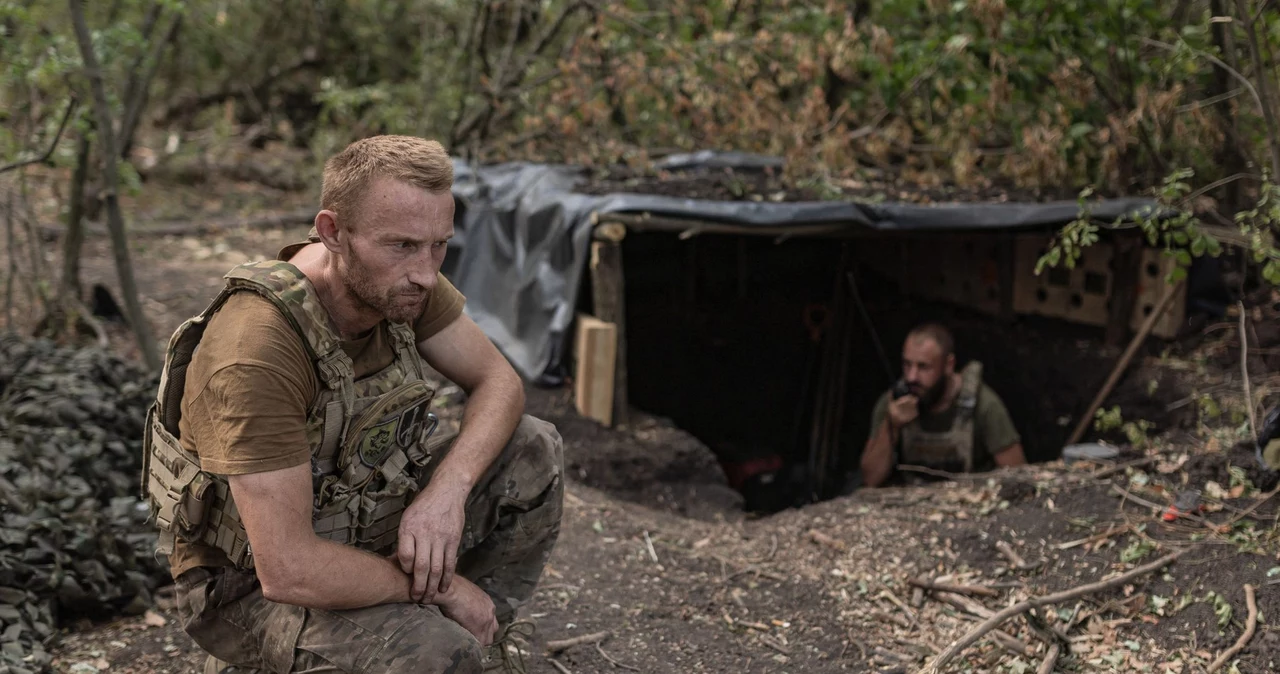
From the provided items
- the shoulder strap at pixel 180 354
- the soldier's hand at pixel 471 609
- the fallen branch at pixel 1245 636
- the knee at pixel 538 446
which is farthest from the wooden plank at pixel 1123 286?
the shoulder strap at pixel 180 354

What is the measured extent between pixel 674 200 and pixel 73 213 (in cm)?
362

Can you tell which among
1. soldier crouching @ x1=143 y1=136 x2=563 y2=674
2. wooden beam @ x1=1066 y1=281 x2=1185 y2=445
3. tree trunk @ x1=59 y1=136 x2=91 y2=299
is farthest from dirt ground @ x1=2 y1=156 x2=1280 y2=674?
tree trunk @ x1=59 y1=136 x2=91 y2=299

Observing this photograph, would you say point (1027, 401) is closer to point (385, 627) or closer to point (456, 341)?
point (456, 341)

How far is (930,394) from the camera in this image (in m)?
5.70

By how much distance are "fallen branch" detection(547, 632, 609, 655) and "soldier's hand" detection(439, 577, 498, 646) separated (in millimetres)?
736

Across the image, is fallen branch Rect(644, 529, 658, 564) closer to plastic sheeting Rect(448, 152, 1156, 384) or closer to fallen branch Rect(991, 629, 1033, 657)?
fallen branch Rect(991, 629, 1033, 657)

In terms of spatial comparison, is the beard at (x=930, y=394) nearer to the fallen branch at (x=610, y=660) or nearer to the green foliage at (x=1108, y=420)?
the green foliage at (x=1108, y=420)

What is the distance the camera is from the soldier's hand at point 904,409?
563cm

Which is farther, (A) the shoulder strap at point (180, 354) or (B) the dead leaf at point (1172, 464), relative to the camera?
(B) the dead leaf at point (1172, 464)

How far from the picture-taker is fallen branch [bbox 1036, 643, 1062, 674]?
308 cm

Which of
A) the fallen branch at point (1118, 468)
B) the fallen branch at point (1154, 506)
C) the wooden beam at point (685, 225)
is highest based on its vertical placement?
the wooden beam at point (685, 225)

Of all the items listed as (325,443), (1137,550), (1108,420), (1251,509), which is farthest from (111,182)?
(1251,509)

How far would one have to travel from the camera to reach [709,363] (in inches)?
325

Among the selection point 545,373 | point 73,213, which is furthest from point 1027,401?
point 73,213
